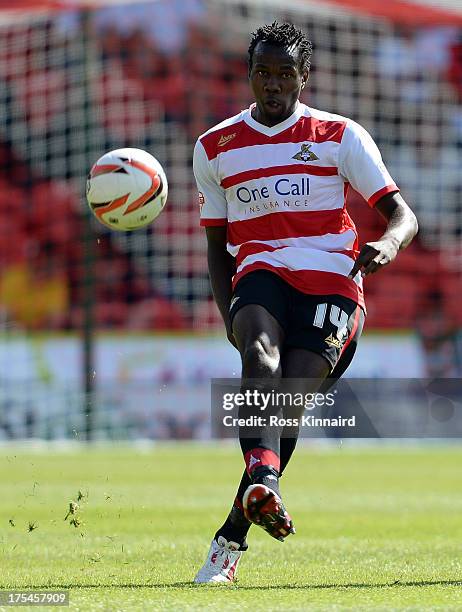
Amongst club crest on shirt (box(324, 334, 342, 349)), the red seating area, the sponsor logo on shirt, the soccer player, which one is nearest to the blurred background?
the red seating area

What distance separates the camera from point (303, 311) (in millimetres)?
5891

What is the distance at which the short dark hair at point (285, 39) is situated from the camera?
591 cm

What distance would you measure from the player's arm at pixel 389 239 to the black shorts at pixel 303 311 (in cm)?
27

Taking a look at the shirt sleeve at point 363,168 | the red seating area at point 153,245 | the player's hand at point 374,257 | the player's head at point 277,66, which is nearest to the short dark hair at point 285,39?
the player's head at point 277,66

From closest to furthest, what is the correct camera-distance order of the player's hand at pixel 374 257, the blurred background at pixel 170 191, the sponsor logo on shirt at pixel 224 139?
1. the player's hand at pixel 374 257
2. the sponsor logo on shirt at pixel 224 139
3. the blurred background at pixel 170 191

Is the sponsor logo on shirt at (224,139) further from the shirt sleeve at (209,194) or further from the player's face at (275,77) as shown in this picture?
the player's face at (275,77)

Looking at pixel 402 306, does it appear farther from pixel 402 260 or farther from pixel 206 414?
pixel 206 414

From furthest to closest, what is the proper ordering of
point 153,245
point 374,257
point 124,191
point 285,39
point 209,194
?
1. point 153,245
2. point 124,191
3. point 209,194
4. point 285,39
5. point 374,257

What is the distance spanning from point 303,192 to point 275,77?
1.80 ft

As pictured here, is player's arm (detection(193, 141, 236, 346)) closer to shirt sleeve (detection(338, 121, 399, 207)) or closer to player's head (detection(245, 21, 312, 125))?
player's head (detection(245, 21, 312, 125))

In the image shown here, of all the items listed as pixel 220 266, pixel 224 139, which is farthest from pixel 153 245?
pixel 224 139

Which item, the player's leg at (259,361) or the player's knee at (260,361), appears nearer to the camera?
the player's leg at (259,361)

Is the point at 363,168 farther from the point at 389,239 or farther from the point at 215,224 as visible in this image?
the point at 215,224

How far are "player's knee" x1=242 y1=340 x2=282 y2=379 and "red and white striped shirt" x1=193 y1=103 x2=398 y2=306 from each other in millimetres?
492
